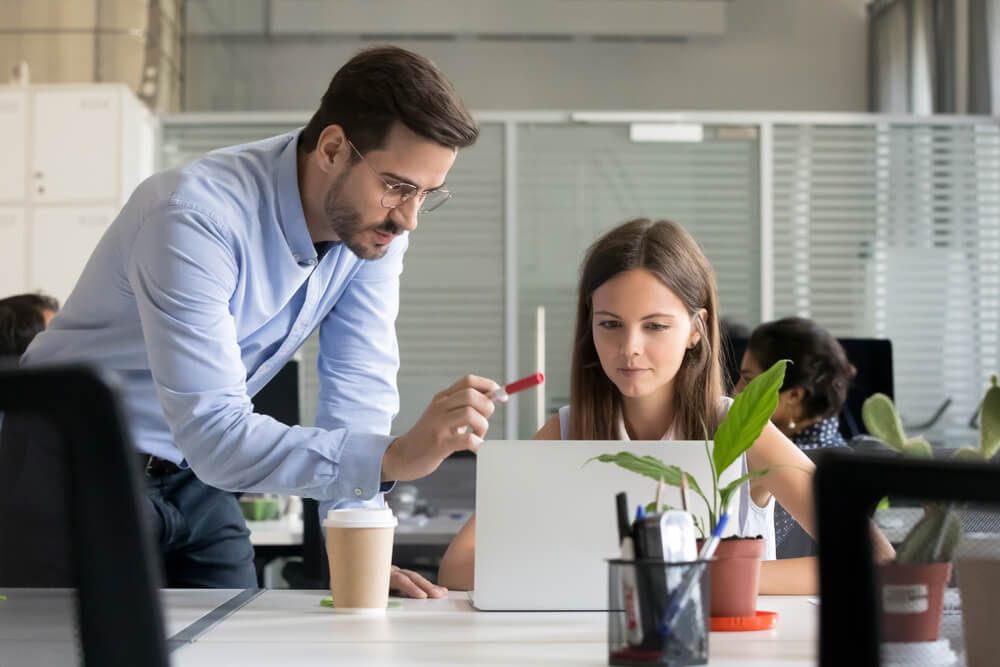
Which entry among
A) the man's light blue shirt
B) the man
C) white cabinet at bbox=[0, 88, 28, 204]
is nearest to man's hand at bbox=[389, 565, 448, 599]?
the man

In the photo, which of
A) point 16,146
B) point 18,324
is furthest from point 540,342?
point 18,324

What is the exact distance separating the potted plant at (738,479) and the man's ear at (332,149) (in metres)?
0.74

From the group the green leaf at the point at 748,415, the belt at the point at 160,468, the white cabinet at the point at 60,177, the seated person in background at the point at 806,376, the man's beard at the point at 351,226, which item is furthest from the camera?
the white cabinet at the point at 60,177

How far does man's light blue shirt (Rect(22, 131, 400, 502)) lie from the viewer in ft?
4.63

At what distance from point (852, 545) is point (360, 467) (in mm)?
939

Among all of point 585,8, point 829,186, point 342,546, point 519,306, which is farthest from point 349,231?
point 585,8

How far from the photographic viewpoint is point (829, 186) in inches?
213

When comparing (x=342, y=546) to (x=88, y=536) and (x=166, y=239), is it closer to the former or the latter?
(x=166, y=239)

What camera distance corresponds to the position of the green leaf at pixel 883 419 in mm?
988

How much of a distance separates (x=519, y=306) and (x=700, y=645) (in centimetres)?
439

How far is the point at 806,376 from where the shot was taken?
2904mm

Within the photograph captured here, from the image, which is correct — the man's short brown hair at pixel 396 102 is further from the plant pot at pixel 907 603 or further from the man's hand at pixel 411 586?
the plant pot at pixel 907 603

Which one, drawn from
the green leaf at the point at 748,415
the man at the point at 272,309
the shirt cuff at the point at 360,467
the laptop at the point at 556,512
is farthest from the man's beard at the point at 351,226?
the green leaf at the point at 748,415

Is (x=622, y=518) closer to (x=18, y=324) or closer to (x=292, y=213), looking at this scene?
(x=292, y=213)
